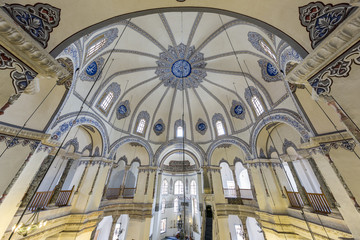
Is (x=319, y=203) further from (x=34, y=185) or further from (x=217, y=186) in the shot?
(x=34, y=185)

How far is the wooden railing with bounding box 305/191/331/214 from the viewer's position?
587 cm

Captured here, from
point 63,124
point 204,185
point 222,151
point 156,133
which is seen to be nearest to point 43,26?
point 63,124

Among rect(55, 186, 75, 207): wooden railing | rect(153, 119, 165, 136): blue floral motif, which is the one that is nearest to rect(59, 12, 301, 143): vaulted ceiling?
rect(153, 119, 165, 136): blue floral motif

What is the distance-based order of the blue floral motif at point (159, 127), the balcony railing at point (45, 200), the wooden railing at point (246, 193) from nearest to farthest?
the balcony railing at point (45, 200) < the wooden railing at point (246, 193) < the blue floral motif at point (159, 127)

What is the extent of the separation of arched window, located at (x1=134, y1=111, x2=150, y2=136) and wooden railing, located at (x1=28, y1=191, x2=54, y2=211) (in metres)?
6.42

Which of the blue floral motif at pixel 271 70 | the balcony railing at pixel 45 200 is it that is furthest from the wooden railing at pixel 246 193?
the balcony railing at pixel 45 200

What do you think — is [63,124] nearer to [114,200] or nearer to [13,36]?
[13,36]

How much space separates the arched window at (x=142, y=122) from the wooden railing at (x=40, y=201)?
6419 millimetres

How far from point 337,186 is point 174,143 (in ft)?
33.2

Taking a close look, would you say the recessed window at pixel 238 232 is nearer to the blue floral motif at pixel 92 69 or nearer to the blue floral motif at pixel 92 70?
the blue floral motif at pixel 92 70

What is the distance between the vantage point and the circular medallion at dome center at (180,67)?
10070 mm

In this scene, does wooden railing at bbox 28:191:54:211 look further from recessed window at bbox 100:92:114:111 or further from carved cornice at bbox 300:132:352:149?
carved cornice at bbox 300:132:352:149

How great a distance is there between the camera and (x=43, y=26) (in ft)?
7.62

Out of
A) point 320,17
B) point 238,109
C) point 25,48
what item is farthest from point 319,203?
point 25,48
